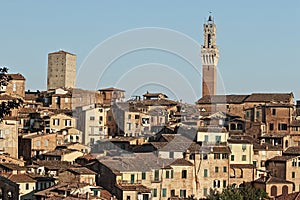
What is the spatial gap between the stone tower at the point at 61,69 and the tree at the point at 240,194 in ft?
188

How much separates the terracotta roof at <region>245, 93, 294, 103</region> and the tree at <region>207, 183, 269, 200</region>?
20.6 m

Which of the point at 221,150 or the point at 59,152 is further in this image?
the point at 59,152

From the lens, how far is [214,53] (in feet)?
299

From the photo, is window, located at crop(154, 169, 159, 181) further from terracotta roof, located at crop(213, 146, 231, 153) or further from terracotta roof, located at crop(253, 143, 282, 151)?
terracotta roof, located at crop(253, 143, 282, 151)

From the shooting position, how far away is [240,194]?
4103 centimetres

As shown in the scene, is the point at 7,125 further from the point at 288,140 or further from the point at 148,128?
the point at 288,140

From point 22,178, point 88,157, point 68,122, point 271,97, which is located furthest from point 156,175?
point 271,97

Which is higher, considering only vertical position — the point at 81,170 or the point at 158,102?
the point at 158,102

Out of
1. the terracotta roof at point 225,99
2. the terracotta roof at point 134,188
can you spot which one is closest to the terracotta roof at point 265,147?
the terracotta roof at point 134,188

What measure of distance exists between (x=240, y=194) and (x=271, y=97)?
77.0 feet

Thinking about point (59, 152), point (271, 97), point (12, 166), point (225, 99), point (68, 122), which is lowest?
point (12, 166)

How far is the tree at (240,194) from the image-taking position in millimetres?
Answer: 40166

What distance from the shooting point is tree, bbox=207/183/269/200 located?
40166mm

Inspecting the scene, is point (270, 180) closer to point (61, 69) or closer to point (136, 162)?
point (136, 162)
